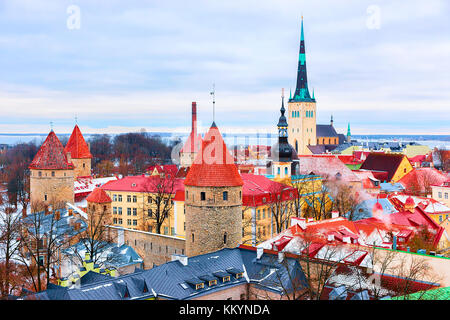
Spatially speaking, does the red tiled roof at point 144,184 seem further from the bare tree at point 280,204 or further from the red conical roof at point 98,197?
the bare tree at point 280,204

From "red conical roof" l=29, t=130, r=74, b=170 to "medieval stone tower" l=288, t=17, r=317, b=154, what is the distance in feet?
192

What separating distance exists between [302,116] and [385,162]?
1332 inches

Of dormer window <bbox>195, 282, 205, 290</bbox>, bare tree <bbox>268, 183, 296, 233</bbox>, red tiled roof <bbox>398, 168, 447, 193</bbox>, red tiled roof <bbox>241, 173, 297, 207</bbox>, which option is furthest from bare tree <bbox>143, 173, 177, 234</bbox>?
red tiled roof <bbox>398, 168, 447, 193</bbox>

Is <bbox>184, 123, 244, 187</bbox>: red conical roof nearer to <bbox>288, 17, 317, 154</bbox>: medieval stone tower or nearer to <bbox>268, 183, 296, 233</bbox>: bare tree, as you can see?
<bbox>268, 183, 296, 233</bbox>: bare tree

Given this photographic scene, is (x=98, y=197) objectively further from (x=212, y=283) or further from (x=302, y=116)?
(x=302, y=116)

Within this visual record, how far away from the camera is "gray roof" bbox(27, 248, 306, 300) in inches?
615

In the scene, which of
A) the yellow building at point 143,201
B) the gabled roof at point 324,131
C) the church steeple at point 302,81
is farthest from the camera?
the gabled roof at point 324,131

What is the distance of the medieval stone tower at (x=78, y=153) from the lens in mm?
50875

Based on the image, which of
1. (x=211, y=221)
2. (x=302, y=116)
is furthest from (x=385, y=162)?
(x=211, y=221)

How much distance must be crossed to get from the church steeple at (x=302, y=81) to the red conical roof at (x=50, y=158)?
56.7m

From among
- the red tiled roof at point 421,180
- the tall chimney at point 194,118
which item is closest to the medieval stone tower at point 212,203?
the tall chimney at point 194,118

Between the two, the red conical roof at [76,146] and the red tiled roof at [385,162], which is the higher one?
the red conical roof at [76,146]

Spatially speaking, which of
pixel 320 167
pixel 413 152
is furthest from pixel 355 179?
pixel 413 152
